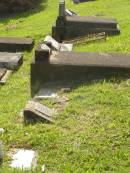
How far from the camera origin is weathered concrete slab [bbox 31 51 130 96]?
8547 millimetres

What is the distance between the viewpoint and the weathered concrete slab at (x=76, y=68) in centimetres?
855

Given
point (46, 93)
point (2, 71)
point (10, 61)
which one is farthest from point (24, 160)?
point (10, 61)

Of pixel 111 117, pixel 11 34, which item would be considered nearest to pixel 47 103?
pixel 111 117

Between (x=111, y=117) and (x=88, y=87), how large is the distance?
1.49m

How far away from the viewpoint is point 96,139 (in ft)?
20.2

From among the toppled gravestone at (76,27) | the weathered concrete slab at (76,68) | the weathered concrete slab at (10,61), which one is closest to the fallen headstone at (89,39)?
the toppled gravestone at (76,27)

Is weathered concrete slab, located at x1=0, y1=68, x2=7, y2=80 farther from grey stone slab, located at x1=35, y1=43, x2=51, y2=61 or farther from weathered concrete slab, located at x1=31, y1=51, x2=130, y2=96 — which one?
grey stone slab, located at x1=35, y1=43, x2=51, y2=61

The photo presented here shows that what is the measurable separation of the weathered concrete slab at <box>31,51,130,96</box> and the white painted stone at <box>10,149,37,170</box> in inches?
120

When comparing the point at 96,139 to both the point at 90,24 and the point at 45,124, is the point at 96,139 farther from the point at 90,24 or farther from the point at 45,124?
the point at 90,24

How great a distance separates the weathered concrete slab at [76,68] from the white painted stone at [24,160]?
3.05m

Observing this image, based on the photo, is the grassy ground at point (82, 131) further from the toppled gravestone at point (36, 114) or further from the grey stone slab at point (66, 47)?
the grey stone slab at point (66, 47)

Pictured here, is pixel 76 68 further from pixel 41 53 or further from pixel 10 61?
pixel 10 61

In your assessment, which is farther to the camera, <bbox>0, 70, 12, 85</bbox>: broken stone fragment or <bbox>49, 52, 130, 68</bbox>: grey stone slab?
<bbox>0, 70, 12, 85</bbox>: broken stone fragment

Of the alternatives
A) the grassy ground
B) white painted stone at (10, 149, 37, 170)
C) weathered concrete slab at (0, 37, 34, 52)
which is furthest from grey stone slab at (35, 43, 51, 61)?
weathered concrete slab at (0, 37, 34, 52)
